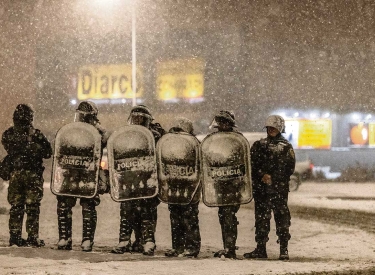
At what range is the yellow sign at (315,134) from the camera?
40969 millimetres

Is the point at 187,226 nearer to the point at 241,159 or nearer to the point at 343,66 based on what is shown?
the point at 241,159

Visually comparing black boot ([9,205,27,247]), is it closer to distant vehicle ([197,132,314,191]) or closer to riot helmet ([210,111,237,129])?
riot helmet ([210,111,237,129])

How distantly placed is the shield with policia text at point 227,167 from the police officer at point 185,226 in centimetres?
27

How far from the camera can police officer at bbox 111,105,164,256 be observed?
27.1ft

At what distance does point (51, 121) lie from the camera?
165 feet

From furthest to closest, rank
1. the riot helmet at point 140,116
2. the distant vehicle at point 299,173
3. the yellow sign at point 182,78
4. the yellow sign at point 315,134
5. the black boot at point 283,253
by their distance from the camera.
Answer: the yellow sign at point 182,78
the yellow sign at point 315,134
the distant vehicle at point 299,173
the riot helmet at point 140,116
the black boot at point 283,253

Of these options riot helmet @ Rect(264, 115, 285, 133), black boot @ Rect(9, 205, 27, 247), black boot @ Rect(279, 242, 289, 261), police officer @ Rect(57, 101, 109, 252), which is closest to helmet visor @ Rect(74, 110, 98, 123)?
police officer @ Rect(57, 101, 109, 252)

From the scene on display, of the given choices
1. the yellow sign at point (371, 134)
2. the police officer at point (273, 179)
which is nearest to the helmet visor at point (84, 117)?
the police officer at point (273, 179)

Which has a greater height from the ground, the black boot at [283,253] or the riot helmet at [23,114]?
the riot helmet at [23,114]

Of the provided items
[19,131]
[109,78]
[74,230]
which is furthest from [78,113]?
Result: [109,78]

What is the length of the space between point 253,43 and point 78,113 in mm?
41983

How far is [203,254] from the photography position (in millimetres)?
8797

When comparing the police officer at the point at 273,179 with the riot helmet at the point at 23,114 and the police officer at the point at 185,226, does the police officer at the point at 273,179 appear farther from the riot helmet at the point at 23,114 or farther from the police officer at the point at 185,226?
the riot helmet at the point at 23,114

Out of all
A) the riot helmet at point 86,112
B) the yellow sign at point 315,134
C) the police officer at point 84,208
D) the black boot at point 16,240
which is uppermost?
the yellow sign at point 315,134
